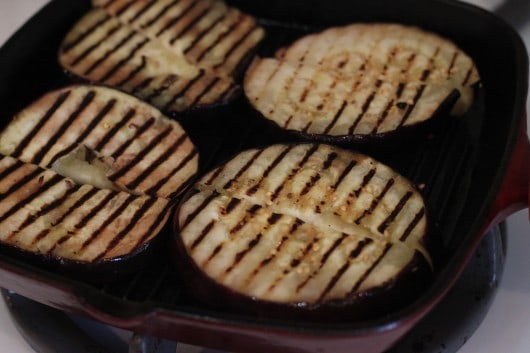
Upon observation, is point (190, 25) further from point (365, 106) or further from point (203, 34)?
point (365, 106)

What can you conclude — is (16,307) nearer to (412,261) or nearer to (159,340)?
(159,340)

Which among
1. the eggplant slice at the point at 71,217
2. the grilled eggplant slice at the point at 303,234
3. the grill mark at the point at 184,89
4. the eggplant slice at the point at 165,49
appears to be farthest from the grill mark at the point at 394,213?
the grill mark at the point at 184,89

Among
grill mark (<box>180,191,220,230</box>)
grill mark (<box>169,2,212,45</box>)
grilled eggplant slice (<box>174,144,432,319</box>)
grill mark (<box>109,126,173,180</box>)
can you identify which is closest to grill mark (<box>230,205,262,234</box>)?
grilled eggplant slice (<box>174,144,432,319</box>)

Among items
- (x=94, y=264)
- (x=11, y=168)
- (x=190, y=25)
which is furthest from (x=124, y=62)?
(x=94, y=264)

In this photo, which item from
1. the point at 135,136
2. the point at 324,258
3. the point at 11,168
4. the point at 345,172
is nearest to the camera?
the point at 324,258

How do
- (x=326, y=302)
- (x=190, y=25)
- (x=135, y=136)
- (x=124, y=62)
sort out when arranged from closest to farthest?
(x=326, y=302) → (x=135, y=136) → (x=124, y=62) → (x=190, y=25)

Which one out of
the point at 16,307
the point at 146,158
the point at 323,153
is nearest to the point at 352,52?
the point at 323,153

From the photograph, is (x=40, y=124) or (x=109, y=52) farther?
(x=109, y=52)

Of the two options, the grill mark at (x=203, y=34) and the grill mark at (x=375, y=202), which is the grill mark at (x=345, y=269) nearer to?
the grill mark at (x=375, y=202)
